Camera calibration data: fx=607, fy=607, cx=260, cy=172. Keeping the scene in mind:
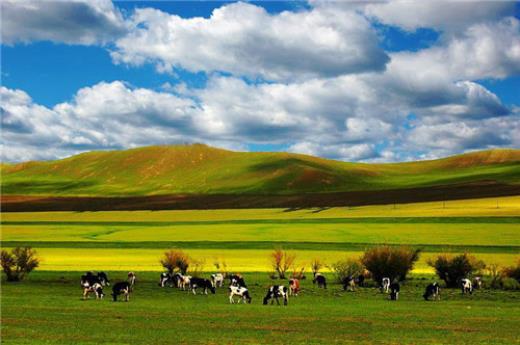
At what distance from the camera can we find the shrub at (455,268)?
49094mm

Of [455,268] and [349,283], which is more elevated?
[455,268]

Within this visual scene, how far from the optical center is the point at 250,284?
48438 millimetres

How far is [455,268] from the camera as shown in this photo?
49.3m

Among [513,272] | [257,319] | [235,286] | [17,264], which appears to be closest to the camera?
[257,319]

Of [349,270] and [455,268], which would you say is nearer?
[455,268]

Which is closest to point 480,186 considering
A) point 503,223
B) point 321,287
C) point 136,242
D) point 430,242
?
point 503,223

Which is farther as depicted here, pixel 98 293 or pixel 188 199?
pixel 188 199

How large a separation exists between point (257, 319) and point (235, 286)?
8972 millimetres

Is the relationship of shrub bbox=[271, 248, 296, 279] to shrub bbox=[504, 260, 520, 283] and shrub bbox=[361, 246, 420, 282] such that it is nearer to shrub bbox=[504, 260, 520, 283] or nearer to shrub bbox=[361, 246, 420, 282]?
shrub bbox=[361, 246, 420, 282]

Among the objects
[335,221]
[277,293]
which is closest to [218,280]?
[277,293]

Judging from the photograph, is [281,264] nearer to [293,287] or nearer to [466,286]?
[293,287]

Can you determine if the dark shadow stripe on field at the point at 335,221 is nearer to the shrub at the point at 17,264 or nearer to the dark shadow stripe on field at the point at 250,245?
the dark shadow stripe on field at the point at 250,245

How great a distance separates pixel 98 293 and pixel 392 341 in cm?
2210

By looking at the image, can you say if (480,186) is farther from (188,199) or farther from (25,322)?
(25,322)
